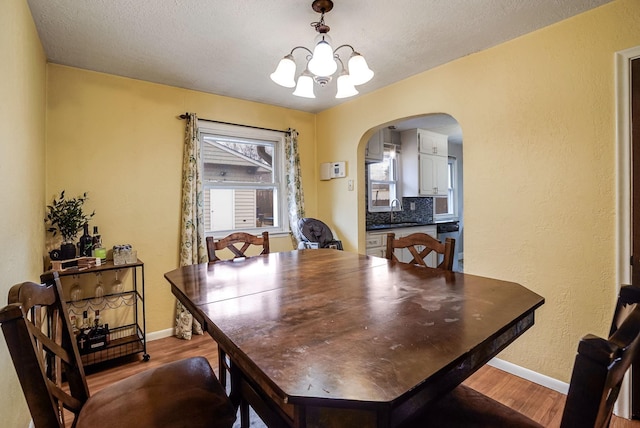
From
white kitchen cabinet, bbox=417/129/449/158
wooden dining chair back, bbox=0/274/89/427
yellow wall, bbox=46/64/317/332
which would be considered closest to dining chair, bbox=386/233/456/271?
wooden dining chair back, bbox=0/274/89/427

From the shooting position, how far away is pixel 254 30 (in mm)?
2031

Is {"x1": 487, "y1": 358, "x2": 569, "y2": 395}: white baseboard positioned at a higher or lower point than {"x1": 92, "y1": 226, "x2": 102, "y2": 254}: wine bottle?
lower

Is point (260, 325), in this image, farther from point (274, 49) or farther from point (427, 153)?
point (427, 153)

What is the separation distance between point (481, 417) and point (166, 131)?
3.19 meters

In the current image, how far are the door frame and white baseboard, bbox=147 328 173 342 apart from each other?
342 centimetres

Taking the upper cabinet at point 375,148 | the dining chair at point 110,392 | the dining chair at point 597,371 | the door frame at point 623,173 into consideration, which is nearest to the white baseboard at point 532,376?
the door frame at point 623,173

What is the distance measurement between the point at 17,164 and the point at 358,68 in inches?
71.5

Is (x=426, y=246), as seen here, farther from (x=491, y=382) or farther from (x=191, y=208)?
(x=191, y=208)

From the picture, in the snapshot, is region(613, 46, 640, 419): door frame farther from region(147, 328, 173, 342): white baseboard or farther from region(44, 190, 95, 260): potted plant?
region(44, 190, 95, 260): potted plant

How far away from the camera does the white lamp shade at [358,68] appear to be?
168 cm

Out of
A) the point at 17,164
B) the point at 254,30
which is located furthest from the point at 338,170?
the point at 17,164

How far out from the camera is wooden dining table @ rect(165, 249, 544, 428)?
608 millimetres

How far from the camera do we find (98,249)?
2510 millimetres

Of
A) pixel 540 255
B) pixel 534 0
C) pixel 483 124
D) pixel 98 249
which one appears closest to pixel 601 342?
pixel 540 255
